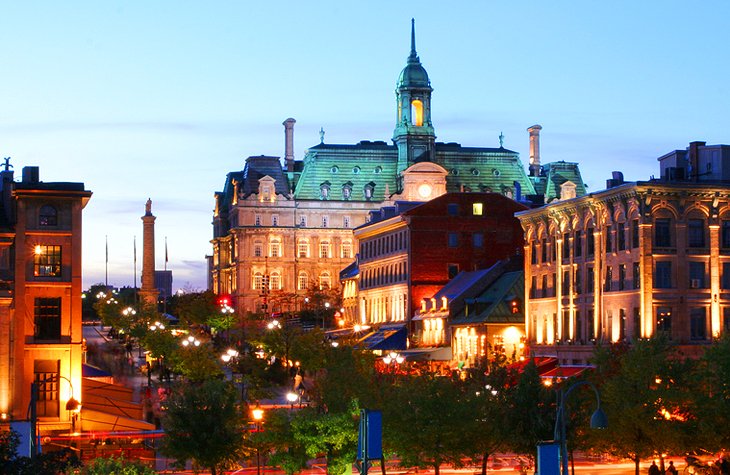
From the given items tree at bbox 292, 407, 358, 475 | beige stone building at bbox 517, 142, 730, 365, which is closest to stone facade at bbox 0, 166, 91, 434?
tree at bbox 292, 407, 358, 475

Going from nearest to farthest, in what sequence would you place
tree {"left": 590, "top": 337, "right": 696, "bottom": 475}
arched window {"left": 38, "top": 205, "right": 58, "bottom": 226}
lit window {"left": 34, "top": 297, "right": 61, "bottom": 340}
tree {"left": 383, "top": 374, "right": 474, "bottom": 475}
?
tree {"left": 590, "top": 337, "right": 696, "bottom": 475} → tree {"left": 383, "top": 374, "right": 474, "bottom": 475} → lit window {"left": 34, "top": 297, "right": 61, "bottom": 340} → arched window {"left": 38, "top": 205, "right": 58, "bottom": 226}

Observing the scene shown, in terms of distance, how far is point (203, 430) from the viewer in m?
61.4

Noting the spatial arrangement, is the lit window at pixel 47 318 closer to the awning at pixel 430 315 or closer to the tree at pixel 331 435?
the tree at pixel 331 435

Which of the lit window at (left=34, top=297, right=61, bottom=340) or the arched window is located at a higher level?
the arched window

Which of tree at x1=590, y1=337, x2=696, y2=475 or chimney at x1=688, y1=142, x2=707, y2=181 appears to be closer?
tree at x1=590, y1=337, x2=696, y2=475

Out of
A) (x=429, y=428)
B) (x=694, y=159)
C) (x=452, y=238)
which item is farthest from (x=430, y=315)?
(x=429, y=428)

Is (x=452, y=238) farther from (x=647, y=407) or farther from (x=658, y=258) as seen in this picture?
(x=647, y=407)

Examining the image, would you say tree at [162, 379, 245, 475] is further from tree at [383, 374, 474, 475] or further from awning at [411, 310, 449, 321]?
awning at [411, 310, 449, 321]

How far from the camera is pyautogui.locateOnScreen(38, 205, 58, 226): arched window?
75912mm

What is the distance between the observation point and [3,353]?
231ft

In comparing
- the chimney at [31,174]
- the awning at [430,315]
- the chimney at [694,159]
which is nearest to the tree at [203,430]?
the chimney at [31,174]

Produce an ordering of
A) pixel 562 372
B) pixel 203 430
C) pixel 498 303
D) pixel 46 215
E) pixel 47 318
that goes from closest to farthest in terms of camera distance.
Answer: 1. pixel 203 430
2. pixel 46 215
3. pixel 47 318
4. pixel 562 372
5. pixel 498 303

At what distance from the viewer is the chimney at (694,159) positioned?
94312 millimetres

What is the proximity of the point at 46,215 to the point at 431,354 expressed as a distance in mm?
50093
